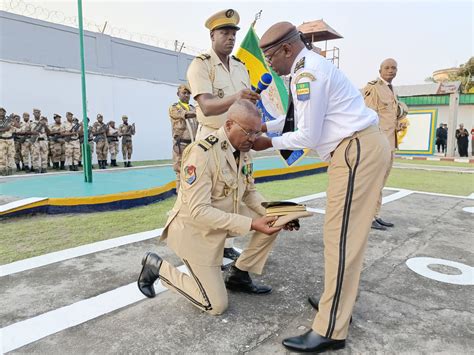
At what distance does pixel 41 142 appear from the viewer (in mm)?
10547

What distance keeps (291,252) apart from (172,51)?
49.1 ft

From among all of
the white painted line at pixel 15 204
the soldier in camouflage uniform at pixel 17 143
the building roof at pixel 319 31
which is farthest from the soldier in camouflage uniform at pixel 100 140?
the building roof at pixel 319 31

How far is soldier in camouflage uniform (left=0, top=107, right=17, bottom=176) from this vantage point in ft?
31.4

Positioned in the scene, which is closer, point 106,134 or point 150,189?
point 150,189

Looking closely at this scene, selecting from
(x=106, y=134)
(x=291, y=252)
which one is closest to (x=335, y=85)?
(x=291, y=252)

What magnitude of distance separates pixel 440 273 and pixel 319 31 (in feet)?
93.1

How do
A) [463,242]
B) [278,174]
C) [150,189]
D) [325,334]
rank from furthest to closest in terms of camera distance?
1. [278,174]
2. [150,189]
3. [463,242]
4. [325,334]

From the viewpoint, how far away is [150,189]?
5738 mm

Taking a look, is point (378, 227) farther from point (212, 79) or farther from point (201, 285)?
point (201, 285)

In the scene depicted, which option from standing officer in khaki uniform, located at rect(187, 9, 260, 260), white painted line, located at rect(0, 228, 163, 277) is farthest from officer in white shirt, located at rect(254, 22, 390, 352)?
white painted line, located at rect(0, 228, 163, 277)

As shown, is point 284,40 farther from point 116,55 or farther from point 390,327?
point 116,55

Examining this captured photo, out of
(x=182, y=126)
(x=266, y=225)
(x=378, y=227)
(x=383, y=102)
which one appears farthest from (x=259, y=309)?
(x=182, y=126)

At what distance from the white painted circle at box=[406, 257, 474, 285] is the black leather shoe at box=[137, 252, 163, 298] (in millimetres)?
2137

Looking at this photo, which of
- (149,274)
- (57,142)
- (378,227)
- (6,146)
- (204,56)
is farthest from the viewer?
(57,142)
